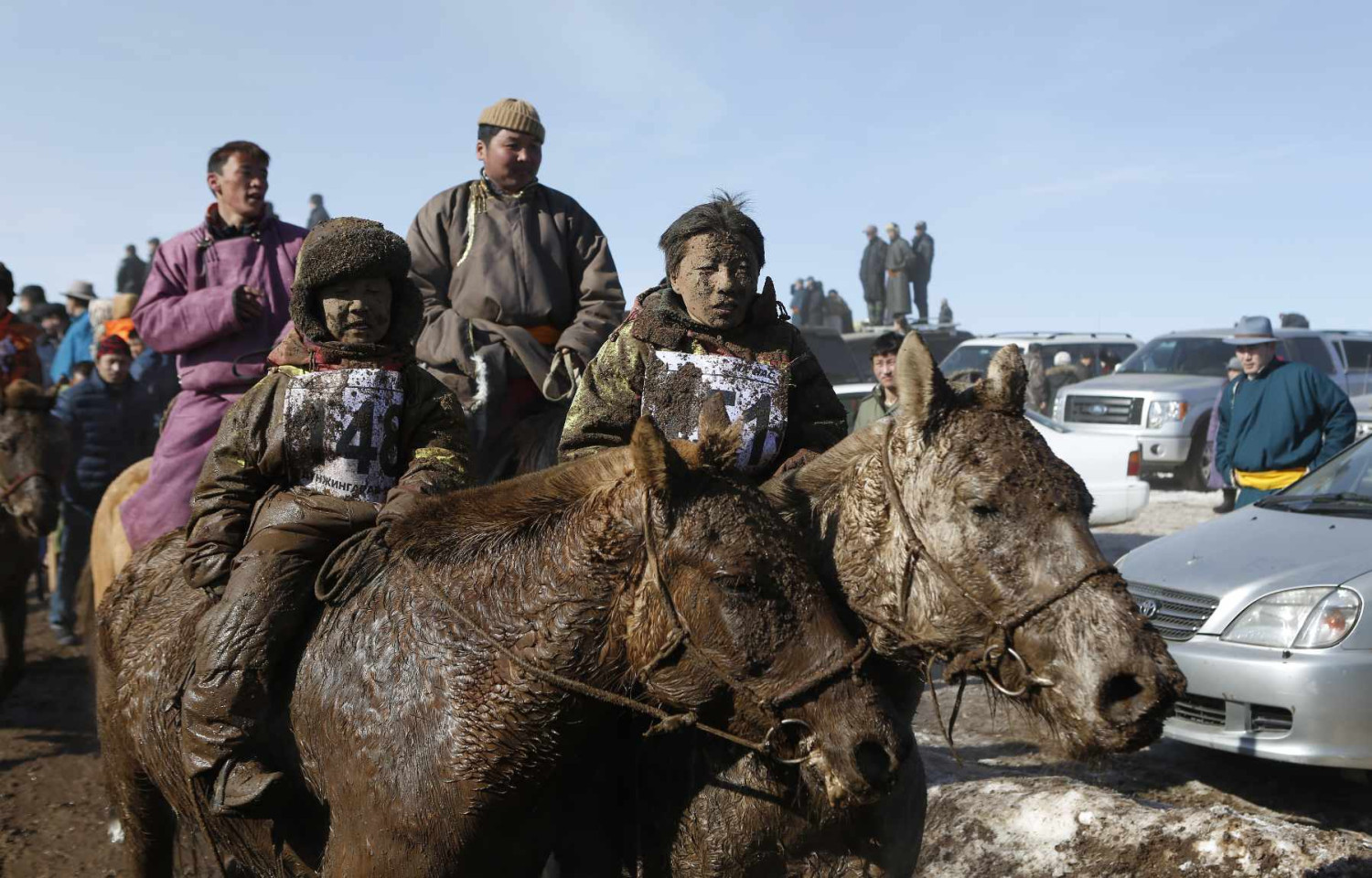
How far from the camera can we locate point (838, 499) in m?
3.26

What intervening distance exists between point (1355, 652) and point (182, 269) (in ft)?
19.6

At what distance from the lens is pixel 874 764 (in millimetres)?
2623

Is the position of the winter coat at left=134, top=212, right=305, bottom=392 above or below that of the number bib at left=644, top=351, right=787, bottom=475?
above

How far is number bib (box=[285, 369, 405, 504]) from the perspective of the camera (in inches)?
141

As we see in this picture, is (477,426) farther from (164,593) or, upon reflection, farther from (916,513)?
(916,513)

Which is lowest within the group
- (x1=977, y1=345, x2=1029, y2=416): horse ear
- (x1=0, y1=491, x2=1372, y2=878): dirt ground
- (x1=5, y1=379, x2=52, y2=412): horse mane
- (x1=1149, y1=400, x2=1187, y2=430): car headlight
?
(x1=0, y1=491, x2=1372, y2=878): dirt ground

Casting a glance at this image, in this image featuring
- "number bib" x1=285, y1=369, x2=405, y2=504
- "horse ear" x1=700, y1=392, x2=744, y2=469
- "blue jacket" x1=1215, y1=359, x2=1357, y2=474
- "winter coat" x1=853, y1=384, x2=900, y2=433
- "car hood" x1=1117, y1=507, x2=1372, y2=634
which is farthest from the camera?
"winter coat" x1=853, y1=384, x2=900, y2=433

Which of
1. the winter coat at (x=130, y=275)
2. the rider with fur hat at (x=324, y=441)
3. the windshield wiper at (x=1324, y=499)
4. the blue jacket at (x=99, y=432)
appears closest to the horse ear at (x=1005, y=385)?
the rider with fur hat at (x=324, y=441)

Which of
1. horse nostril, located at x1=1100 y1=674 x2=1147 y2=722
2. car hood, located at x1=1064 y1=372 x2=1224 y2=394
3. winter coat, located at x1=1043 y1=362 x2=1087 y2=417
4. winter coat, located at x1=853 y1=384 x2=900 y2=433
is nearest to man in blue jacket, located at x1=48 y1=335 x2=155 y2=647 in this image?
winter coat, located at x1=853 y1=384 x2=900 y2=433

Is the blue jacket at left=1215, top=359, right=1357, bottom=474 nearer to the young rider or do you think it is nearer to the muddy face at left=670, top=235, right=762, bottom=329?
the young rider

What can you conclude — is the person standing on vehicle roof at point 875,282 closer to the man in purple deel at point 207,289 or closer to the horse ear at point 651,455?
the man in purple deel at point 207,289

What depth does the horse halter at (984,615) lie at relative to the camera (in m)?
2.75

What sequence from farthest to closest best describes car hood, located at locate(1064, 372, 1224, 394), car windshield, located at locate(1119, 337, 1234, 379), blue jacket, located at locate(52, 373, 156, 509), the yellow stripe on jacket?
1. car windshield, located at locate(1119, 337, 1234, 379)
2. car hood, located at locate(1064, 372, 1224, 394)
3. blue jacket, located at locate(52, 373, 156, 509)
4. the yellow stripe on jacket

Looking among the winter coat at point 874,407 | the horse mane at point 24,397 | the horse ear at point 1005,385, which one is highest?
the horse ear at point 1005,385
